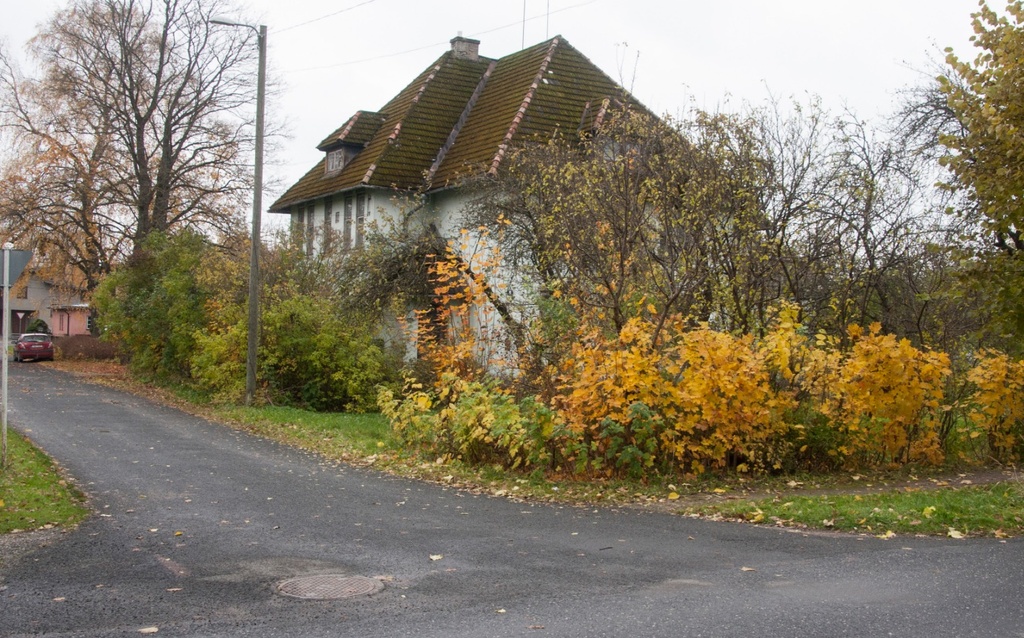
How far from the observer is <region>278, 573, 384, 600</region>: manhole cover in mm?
6918

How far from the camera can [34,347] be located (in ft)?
155

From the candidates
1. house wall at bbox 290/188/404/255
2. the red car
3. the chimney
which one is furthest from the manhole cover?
the red car

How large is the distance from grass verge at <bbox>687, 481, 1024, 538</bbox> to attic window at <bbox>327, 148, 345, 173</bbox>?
26.1 meters

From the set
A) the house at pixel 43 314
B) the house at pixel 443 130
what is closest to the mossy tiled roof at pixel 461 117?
the house at pixel 443 130

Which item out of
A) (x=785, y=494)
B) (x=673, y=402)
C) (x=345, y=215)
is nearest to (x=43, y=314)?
(x=345, y=215)

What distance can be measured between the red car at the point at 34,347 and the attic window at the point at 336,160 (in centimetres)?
2151

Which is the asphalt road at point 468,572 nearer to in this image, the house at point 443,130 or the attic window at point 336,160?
the house at point 443,130

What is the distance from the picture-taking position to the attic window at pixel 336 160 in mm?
34381

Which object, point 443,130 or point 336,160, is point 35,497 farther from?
point 336,160

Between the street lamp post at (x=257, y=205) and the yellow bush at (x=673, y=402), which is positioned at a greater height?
the street lamp post at (x=257, y=205)

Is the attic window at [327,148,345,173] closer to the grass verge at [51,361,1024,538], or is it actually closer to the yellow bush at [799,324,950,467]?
the grass verge at [51,361,1024,538]

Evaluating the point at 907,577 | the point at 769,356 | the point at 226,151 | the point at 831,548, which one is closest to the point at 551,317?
the point at 769,356

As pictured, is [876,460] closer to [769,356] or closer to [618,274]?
[769,356]

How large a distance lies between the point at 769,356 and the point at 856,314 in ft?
15.3
